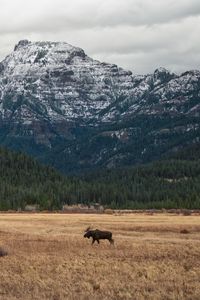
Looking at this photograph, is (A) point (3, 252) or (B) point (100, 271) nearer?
(B) point (100, 271)

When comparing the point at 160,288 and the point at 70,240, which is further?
the point at 70,240

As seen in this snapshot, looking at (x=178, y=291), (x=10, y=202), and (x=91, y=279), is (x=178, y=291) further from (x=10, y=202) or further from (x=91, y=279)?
(x=10, y=202)

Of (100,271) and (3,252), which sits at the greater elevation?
(3,252)

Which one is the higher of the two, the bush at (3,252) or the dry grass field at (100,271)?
the bush at (3,252)

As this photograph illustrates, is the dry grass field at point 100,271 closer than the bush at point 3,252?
Yes

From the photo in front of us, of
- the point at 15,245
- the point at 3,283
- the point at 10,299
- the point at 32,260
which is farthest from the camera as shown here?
the point at 15,245

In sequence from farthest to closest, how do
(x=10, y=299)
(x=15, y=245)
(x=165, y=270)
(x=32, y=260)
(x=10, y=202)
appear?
(x=10, y=202) → (x=15, y=245) → (x=32, y=260) → (x=165, y=270) → (x=10, y=299)

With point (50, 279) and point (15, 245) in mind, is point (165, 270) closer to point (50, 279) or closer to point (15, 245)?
point (50, 279)

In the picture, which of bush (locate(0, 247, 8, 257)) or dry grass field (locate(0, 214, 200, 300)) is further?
bush (locate(0, 247, 8, 257))

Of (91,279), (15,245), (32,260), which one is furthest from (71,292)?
(15,245)

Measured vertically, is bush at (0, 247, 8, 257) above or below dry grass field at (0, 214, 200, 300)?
above

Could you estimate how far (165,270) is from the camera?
3556 cm

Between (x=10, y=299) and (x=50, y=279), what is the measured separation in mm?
4874

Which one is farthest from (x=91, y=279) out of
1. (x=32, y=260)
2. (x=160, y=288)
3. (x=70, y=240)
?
(x=70, y=240)
